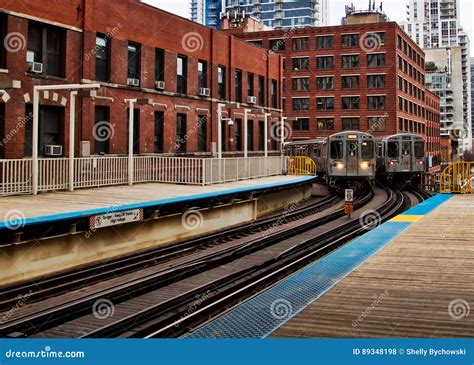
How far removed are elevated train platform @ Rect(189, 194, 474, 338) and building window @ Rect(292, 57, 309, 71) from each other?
60783mm

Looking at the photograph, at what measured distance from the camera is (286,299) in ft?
28.9

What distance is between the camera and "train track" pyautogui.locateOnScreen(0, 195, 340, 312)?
10656mm

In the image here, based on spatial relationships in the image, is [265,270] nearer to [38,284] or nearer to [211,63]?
[38,284]

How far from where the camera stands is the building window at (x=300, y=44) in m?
71.9

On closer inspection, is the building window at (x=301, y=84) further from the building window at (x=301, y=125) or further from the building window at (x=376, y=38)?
the building window at (x=376, y=38)

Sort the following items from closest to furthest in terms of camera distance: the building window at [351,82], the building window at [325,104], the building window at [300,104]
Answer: the building window at [351,82] → the building window at [325,104] → the building window at [300,104]

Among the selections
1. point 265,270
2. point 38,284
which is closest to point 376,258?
point 265,270

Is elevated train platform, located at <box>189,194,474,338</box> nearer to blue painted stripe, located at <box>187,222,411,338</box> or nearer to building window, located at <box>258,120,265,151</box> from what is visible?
blue painted stripe, located at <box>187,222,411,338</box>

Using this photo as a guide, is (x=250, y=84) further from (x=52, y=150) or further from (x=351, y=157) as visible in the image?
(x=52, y=150)

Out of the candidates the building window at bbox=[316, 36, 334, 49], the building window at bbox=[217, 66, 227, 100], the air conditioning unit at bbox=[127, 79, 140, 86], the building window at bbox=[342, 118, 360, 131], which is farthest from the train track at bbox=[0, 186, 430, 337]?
the building window at bbox=[316, 36, 334, 49]

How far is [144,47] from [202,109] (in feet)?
18.4

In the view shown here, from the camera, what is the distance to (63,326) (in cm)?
883

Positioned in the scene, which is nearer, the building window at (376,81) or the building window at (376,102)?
the building window at (376,102)

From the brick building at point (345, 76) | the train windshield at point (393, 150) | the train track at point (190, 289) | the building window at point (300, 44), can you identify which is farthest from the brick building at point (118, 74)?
the building window at point (300, 44)
